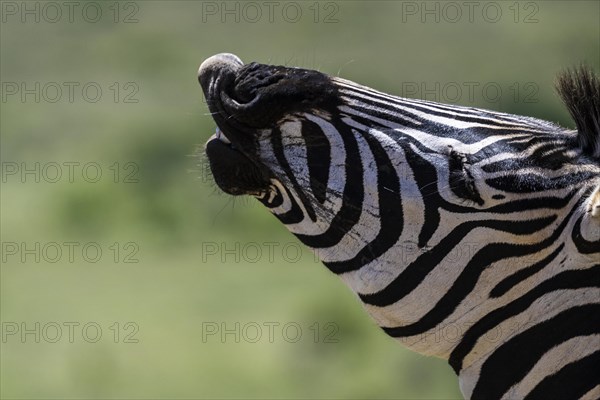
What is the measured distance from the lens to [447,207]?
3.43 meters

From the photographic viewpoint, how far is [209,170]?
3947 millimetres

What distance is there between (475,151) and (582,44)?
19.1 metres

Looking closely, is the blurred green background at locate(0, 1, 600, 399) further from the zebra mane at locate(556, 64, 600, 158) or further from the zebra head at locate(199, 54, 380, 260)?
the zebra head at locate(199, 54, 380, 260)

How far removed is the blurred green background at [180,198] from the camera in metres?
13.6

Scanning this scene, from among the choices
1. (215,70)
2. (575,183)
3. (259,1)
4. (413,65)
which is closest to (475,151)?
(575,183)

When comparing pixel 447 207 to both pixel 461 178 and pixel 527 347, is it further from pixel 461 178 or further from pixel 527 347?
pixel 527 347

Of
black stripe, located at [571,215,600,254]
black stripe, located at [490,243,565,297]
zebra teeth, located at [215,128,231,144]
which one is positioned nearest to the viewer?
black stripe, located at [571,215,600,254]

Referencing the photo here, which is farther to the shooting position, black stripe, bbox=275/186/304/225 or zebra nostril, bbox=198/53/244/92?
zebra nostril, bbox=198/53/244/92

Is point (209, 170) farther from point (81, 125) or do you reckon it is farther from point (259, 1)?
point (259, 1)

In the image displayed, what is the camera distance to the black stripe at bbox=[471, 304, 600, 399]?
10.9 ft

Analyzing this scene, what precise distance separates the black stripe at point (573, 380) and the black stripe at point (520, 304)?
22 centimetres

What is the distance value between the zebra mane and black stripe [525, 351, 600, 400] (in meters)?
0.65

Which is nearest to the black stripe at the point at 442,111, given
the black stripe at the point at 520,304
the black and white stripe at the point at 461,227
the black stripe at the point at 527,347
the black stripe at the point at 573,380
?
the black and white stripe at the point at 461,227

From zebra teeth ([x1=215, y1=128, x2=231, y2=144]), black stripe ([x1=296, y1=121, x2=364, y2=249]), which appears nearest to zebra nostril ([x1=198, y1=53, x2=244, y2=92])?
zebra teeth ([x1=215, y1=128, x2=231, y2=144])
